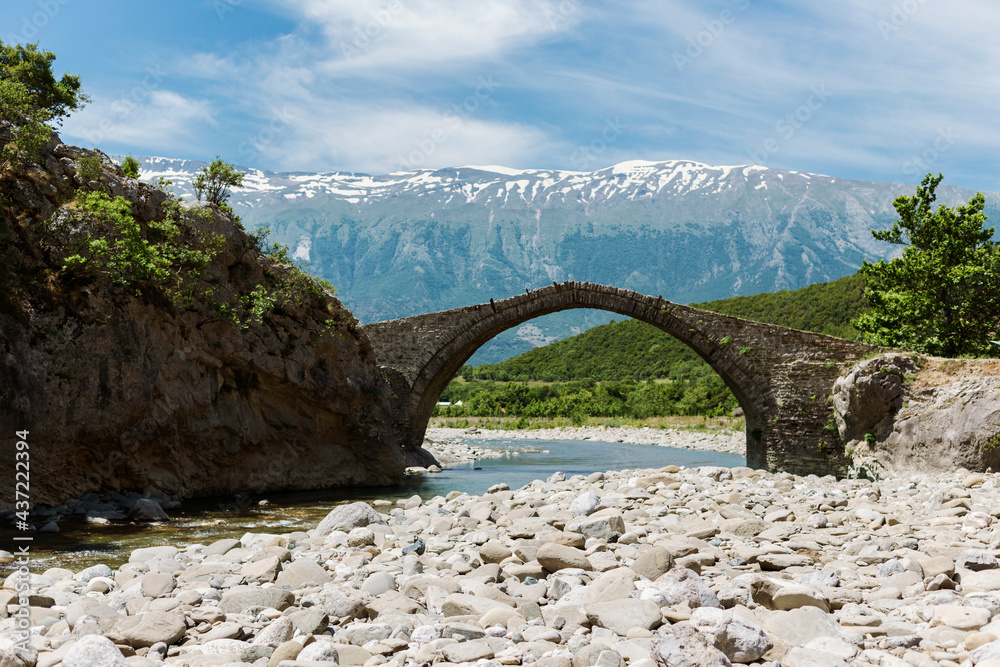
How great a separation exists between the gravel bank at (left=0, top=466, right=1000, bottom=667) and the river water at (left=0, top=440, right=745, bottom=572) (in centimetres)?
112

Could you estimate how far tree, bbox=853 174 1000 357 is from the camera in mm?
17000

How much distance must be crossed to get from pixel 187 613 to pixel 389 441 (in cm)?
1036

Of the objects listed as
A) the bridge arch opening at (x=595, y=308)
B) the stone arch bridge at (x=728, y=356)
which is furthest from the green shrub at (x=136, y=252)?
the bridge arch opening at (x=595, y=308)

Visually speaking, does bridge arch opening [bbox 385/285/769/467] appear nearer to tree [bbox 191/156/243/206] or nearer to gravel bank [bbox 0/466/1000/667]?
tree [bbox 191/156/243/206]

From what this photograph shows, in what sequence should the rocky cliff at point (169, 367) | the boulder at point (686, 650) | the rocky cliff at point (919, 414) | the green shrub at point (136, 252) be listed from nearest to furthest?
the boulder at point (686, 650), the rocky cliff at point (169, 367), the green shrub at point (136, 252), the rocky cliff at point (919, 414)

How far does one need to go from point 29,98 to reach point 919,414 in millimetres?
15528

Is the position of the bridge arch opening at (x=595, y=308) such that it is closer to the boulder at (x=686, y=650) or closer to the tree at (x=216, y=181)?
the tree at (x=216, y=181)

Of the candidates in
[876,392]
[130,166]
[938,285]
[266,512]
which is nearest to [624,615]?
[266,512]

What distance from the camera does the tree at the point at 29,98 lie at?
35.7 ft

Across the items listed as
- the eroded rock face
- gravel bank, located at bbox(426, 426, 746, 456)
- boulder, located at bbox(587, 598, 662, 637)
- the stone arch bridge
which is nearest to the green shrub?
the stone arch bridge

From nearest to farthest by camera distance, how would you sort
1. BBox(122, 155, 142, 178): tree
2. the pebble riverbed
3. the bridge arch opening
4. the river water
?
the pebble riverbed < the river water < BBox(122, 155, 142, 178): tree < the bridge arch opening

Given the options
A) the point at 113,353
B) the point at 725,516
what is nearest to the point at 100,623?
the point at 725,516

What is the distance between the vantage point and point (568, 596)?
525 centimetres

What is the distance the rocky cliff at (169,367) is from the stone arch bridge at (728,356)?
2414 mm
